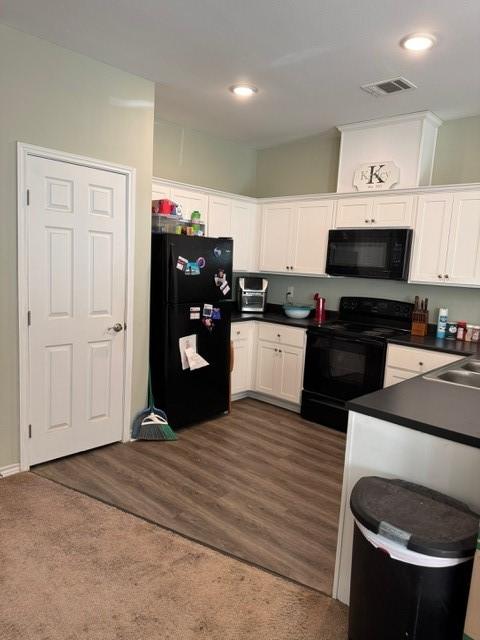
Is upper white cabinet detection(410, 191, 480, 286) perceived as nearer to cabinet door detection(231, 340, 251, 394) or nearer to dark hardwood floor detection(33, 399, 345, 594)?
dark hardwood floor detection(33, 399, 345, 594)

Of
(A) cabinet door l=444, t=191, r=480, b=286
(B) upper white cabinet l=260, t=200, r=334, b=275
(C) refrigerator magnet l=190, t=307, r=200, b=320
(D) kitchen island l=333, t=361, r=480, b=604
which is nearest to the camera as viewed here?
(D) kitchen island l=333, t=361, r=480, b=604

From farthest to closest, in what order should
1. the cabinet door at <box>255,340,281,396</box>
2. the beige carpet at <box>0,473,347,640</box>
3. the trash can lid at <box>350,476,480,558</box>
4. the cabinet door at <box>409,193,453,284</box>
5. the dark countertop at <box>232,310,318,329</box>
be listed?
the cabinet door at <box>255,340,281,396</box>
the dark countertop at <box>232,310,318,329</box>
the cabinet door at <box>409,193,453,284</box>
the beige carpet at <box>0,473,347,640</box>
the trash can lid at <box>350,476,480,558</box>

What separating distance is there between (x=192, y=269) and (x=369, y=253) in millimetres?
1574

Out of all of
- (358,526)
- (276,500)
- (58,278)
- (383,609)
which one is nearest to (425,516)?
(358,526)

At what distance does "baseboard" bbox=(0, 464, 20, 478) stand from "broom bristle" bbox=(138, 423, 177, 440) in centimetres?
89

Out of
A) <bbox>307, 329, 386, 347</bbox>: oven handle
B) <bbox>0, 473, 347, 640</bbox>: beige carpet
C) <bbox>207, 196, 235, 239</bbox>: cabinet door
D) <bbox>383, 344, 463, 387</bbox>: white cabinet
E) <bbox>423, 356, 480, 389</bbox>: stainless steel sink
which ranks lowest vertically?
<bbox>0, 473, 347, 640</bbox>: beige carpet

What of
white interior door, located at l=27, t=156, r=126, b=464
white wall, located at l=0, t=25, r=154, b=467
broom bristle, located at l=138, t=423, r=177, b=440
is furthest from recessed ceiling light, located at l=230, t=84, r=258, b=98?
broom bristle, located at l=138, t=423, r=177, b=440

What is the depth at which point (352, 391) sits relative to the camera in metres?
3.83

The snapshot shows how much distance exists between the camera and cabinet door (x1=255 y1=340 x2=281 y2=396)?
443cm

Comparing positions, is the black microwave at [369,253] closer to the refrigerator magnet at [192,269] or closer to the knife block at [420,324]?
the knife block at [420,324]

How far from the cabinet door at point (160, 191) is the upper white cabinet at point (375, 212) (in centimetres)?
156

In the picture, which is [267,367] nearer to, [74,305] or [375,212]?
[375,212]

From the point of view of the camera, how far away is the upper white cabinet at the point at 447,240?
3422mm

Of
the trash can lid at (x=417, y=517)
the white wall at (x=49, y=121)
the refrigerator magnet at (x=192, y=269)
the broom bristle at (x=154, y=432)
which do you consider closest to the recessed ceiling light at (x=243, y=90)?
the white wall at (x=49, y=121)
